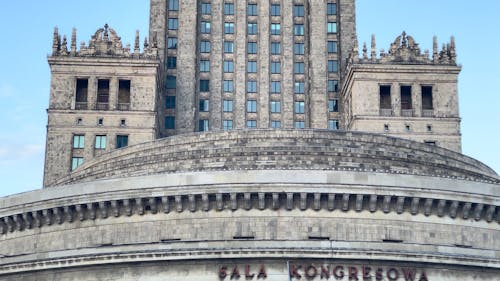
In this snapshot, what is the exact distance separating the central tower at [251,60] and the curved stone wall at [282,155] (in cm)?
3449

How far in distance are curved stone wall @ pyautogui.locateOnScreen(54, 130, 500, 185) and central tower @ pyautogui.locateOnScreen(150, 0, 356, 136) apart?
34.5 metres

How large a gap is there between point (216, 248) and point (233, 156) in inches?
364

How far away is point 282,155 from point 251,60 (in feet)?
143

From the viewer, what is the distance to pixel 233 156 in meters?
53.6

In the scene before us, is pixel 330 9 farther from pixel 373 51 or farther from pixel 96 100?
pixel 96 100

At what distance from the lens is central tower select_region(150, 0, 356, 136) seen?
94.2 metres

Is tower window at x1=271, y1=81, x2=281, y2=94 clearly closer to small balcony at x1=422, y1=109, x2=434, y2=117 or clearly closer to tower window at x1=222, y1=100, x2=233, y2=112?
tower window at x1=222, y1=100, x2=233, y2=112

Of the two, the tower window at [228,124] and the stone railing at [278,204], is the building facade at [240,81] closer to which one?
the tower window at [228,124]

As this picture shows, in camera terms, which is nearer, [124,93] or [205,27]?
[124,93]

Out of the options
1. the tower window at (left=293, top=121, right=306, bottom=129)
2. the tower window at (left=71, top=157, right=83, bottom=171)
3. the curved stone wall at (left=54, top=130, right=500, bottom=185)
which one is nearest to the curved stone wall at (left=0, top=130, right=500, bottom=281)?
the curved stone wall at (left=54, top=130, right=500, bottom=185)

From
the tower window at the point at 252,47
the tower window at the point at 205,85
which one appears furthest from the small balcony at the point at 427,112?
the tower window at the point at 205,85

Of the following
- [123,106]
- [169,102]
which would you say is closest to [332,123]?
[169,102]

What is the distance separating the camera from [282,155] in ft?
175

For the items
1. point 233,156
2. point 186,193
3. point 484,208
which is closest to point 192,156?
point 233,156
